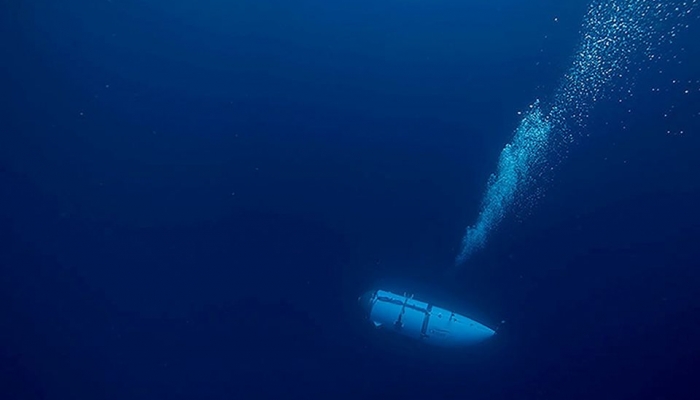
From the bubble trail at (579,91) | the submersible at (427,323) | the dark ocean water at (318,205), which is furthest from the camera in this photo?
the dark ocean water at (318,205)

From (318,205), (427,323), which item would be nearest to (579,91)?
(427,323)

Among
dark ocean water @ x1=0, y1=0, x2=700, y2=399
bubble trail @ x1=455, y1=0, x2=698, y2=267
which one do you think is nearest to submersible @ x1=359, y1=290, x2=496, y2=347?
dark ocean water @ x1=0, y1=0, x2=700, y2=399

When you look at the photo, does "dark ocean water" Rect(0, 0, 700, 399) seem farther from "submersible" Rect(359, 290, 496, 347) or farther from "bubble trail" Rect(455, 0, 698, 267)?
"submersible" Rect(359, 290, 496, 347)

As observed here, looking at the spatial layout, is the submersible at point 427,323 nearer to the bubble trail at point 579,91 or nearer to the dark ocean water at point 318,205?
the dark ocean water at point 318,205

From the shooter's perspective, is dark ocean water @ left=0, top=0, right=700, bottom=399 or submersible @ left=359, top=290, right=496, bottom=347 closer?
submersible @ left=359, top=290, right=496, bottom=347

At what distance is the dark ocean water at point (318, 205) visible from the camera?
11.3m

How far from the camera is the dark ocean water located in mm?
11297

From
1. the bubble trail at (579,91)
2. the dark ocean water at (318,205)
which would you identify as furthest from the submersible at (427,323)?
the bubble trail at (579,91)

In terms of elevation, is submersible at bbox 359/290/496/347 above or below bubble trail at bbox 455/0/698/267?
below

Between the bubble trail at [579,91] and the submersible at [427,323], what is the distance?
14.8 feet

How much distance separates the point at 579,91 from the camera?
41.8ft

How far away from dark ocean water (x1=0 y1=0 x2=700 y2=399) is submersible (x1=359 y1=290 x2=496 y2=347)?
989 millimetres

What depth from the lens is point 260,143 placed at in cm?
1273

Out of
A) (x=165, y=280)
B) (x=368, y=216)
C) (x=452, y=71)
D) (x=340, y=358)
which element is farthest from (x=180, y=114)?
(x=340, y=358)
